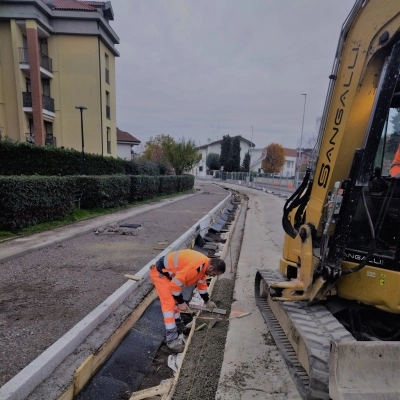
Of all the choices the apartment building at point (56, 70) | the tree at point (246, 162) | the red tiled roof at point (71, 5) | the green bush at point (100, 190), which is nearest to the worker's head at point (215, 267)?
the green bush at point (100, 190)

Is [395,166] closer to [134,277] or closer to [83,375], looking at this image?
[83,375]

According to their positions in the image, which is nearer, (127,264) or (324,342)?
(324,342)

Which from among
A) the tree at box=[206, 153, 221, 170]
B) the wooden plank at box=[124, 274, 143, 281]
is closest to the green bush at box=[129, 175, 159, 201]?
the wooden plank at box=[124, 274, 143, 281]

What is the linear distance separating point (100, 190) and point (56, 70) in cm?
1491

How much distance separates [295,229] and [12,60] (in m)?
23.2

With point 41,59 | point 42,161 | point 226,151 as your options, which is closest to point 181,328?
point 42,161

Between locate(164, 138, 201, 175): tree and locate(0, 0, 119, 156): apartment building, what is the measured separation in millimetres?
7143

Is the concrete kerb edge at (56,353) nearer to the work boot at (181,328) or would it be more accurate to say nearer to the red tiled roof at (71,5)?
the work boot at (181,328)

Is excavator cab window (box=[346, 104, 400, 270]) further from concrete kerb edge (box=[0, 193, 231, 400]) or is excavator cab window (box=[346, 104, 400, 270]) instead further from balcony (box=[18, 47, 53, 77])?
balcony (box=[18, 47, 53, 77])

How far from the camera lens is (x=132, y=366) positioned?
3469 millimetres

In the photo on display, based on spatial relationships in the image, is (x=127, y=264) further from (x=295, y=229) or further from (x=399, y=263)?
(x=399, y=263)

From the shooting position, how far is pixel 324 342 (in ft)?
8.02

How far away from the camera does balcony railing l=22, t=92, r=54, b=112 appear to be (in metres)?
19.8

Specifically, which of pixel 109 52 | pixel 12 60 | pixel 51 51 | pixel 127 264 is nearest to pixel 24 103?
pixel 12 60
